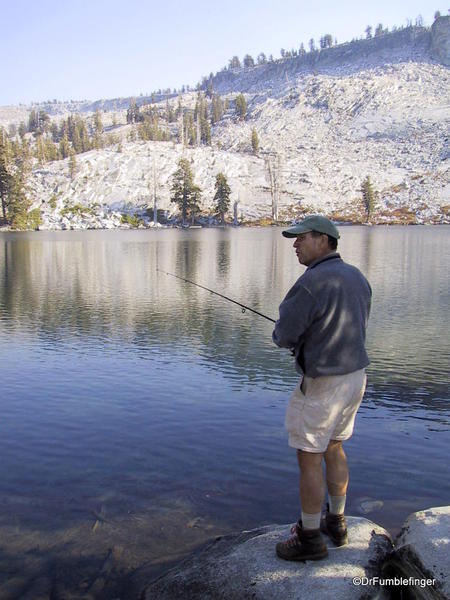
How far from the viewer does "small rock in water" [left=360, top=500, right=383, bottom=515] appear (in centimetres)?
767

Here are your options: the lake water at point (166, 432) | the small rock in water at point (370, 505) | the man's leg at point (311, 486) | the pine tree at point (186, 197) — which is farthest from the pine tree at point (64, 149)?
the man's leg at point (311, 486)

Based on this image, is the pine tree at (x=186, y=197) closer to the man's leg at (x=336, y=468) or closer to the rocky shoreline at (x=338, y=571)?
the man's leg at (x=336, y=468)

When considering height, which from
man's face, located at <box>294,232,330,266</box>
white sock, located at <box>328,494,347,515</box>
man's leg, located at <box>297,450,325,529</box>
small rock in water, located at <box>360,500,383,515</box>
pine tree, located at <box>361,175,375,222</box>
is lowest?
small rock in water, located at <box>360,500,383,515</box>

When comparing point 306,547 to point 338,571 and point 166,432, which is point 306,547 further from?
point 166,432

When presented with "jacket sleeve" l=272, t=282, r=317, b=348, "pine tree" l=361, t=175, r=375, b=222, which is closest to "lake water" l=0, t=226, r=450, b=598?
"jacket sleeve" l=272, t=282, r=317, b=348

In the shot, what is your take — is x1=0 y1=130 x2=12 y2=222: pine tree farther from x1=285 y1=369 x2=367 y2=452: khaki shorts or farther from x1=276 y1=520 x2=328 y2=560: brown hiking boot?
x1=276 y1=520 x2=328 y2=560: brown hiking boot

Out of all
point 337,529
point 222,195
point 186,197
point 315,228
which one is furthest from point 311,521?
point 186,197

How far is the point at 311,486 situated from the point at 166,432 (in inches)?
223

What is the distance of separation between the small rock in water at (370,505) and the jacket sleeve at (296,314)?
361 cm

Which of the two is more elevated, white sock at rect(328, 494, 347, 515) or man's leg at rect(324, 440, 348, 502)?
man's leg at rect(324, 440, 348, 502)

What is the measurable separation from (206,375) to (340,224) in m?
110

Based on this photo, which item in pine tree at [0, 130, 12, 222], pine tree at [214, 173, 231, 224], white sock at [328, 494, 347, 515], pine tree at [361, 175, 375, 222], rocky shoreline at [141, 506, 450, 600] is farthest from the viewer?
pine tree at [214, 173, 231, 224]

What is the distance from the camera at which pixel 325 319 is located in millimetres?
5348

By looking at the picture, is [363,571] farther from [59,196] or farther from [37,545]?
[59,196]
